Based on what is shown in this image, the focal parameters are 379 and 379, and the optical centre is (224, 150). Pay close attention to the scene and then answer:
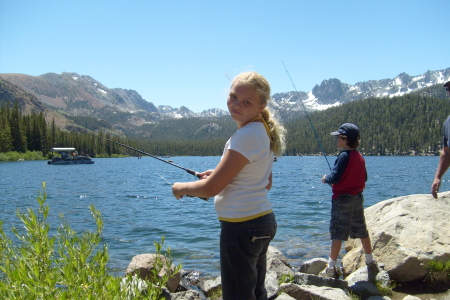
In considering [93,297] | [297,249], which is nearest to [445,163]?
[93,297]

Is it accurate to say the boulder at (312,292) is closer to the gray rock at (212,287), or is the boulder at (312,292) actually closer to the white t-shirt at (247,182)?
the gray rock at (212,287)

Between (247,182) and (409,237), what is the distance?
4962mm

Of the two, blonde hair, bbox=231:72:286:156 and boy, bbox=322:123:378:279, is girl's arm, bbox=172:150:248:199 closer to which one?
blonde hair, bbox=231:72:286:156

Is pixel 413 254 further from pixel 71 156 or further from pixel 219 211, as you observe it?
pixel 71 156

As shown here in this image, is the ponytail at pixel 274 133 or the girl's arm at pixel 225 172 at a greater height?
the ponytail at pixel 274 133

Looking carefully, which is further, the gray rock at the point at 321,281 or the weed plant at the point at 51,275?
the gray rock at the point at 321,281

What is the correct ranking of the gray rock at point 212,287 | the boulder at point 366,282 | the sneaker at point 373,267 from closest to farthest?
the boulder at point 366,282 < the sneaker at point 373,267 < the gray rock at point 212,287

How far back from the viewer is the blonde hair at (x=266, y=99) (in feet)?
10.2

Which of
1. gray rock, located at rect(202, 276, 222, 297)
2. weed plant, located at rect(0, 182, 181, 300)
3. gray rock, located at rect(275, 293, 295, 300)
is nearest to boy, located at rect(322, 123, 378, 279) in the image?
gray rock, located at rect(275, 293, 295, 300)

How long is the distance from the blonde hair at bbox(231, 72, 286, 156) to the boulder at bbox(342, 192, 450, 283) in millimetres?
4267

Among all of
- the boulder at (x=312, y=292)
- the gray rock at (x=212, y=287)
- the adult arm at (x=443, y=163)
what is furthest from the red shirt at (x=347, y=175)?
the gray rock at (x=212, y=287)

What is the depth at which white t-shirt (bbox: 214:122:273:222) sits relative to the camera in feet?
9.43

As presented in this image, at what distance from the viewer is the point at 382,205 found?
27.7 ft

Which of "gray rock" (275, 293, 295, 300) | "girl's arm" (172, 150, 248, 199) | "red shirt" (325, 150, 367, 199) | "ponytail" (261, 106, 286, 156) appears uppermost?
"ponytail" (261, 106, 286, 156)
